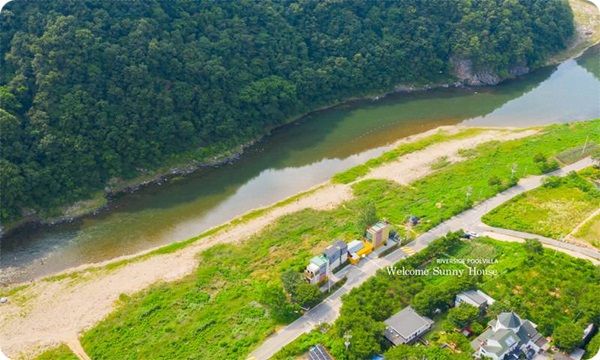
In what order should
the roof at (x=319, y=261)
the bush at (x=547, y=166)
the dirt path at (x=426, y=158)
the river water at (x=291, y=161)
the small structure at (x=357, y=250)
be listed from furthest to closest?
1. the dirt path at (x=426, y=158)
2. the bush at (x=547, y=166)
3. the river water at (x=291, y=161)
4. the small structure at (x=357, y=250)
5. the roof at (x=319, y=261)

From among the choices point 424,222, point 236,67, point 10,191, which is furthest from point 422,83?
point 10,191

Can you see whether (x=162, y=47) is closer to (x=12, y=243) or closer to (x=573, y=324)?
(x=12, y=243)

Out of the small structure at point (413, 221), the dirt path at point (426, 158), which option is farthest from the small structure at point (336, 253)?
the dirt path at point (426, 158)

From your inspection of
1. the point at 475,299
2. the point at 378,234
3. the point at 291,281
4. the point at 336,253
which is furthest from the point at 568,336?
the point at 291,281

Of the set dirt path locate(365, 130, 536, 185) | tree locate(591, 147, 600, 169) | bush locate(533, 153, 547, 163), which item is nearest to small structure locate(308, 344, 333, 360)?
dirt path locate(365, 130, 536, 185)

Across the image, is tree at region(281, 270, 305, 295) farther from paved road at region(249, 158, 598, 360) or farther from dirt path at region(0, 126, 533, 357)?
dirt path at region(0, 126, 533, 357)

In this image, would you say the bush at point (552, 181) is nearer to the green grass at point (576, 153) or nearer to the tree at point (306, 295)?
the green grass at point (576, 153)
